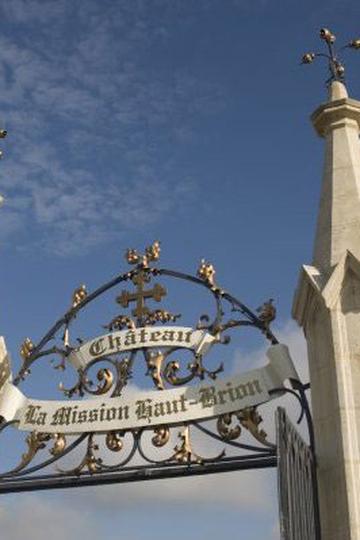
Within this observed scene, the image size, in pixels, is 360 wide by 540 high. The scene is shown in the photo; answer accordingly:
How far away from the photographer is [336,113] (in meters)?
12.7

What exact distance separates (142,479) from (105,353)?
215 cm

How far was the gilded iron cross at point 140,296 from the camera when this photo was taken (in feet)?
44.2

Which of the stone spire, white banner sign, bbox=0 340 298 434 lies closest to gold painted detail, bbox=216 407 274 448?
white banner sign, bbox=0 340 298 434

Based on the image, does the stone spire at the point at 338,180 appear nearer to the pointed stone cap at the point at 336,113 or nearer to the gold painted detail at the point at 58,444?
the pointed stone cap at the point at 336,113

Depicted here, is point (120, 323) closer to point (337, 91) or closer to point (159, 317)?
point (159, 317)

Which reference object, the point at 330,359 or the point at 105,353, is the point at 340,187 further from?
the point at 105,353

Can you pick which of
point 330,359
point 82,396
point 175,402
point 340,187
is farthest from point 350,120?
point 82,396

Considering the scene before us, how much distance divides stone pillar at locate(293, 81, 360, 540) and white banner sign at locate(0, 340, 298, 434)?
3.18 ft

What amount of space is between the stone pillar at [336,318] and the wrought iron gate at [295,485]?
13 centimetres

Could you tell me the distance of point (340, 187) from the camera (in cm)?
1202

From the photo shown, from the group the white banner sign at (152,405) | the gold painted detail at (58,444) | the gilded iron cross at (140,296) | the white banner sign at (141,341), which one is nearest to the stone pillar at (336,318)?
the white banner sign at (152,405)

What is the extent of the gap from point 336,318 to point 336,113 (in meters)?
3.50

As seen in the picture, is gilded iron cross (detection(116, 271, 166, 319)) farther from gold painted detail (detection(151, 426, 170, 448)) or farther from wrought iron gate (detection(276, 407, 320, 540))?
wrought iron gate (detection(276, 407, 320, 540))

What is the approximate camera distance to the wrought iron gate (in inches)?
373
